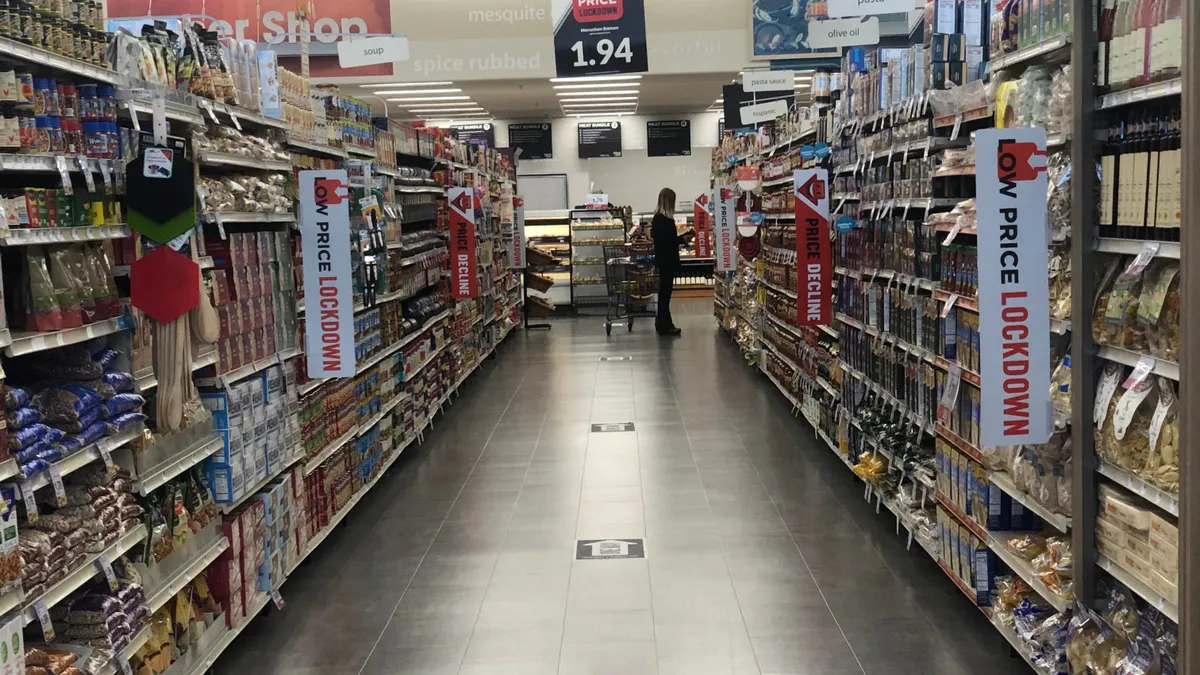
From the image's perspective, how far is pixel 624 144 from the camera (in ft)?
70.6

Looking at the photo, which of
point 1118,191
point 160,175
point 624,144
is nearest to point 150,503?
point 160,175

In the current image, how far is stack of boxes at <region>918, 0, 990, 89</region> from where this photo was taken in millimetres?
4719

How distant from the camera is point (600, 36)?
31.0ft

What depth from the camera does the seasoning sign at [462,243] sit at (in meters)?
9.52

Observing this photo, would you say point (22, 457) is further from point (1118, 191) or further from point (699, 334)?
point (699, 334)

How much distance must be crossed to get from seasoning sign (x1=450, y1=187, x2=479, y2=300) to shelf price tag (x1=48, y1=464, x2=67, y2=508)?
6691 millimetres

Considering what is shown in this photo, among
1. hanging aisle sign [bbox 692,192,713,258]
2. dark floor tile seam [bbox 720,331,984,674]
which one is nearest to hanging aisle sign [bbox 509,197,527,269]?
hanging aisle sign [bbox 692,192,713,258]

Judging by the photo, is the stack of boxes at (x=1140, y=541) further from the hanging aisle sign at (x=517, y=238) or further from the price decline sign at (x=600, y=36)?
the hanging aisle sign at (x=517, y=238)

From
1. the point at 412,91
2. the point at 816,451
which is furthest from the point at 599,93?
the point at 816,451

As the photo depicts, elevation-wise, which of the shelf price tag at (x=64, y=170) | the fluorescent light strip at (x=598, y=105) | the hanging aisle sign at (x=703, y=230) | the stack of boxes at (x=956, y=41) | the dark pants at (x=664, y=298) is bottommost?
the dark pants at (x=664, y=298)

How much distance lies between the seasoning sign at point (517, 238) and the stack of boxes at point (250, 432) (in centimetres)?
1016

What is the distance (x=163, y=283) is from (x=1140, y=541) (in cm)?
296

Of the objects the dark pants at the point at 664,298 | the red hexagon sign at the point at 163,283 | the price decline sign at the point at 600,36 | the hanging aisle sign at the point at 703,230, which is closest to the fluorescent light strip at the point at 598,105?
the hanging aisle sign at the point at 703,230

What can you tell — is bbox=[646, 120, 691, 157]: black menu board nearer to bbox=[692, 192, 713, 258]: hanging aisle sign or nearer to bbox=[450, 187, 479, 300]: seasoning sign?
bbox=[692, 192, 713, 258]: hanging aisle sign
